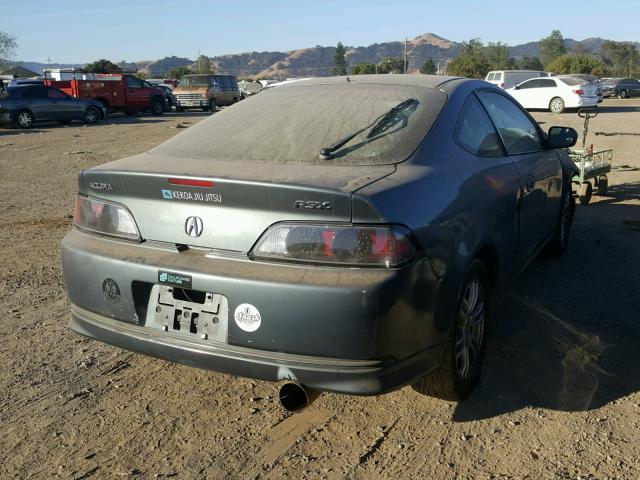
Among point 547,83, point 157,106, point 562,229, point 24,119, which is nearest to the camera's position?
point 562,229

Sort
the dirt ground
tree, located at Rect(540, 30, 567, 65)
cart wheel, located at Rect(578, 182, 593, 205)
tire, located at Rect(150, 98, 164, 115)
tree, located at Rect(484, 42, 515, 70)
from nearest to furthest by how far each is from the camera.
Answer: the dirt ground → cart wheel, located at Rect(578, 182, 593, 205) → tire, located at Rect(150, 98, 164, 115) → tree, located at Rect(484, 42, 515, 70) → tree, located at Rect(540, 30, 567, 65)

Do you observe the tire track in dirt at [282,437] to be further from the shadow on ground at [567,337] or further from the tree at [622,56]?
the tree at [622,56]

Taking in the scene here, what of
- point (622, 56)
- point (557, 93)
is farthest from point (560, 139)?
point (622, 56)

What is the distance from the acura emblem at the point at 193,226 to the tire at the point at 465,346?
4.02 feet

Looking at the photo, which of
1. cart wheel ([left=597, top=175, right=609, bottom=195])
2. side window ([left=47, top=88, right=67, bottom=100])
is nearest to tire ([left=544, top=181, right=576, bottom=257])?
cart wheel ([left=597, top=175, right=609, bottom=195])

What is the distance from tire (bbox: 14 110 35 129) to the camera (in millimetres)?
21609

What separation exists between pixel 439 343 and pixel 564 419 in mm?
848

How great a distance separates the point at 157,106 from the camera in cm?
2933

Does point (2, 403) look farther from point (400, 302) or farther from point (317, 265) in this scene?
point (400, 302)

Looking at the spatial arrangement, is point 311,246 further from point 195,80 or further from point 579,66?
point 579,66

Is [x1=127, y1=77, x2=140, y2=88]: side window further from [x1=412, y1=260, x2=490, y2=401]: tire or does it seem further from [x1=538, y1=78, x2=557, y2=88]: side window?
[x1=412, y1=260, x2=490, y2=401]: tire

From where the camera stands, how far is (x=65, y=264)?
312cm

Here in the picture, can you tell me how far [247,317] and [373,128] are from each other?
1.23 meters

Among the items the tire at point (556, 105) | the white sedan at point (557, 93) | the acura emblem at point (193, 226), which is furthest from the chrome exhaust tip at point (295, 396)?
the tire at point (556, 105)
